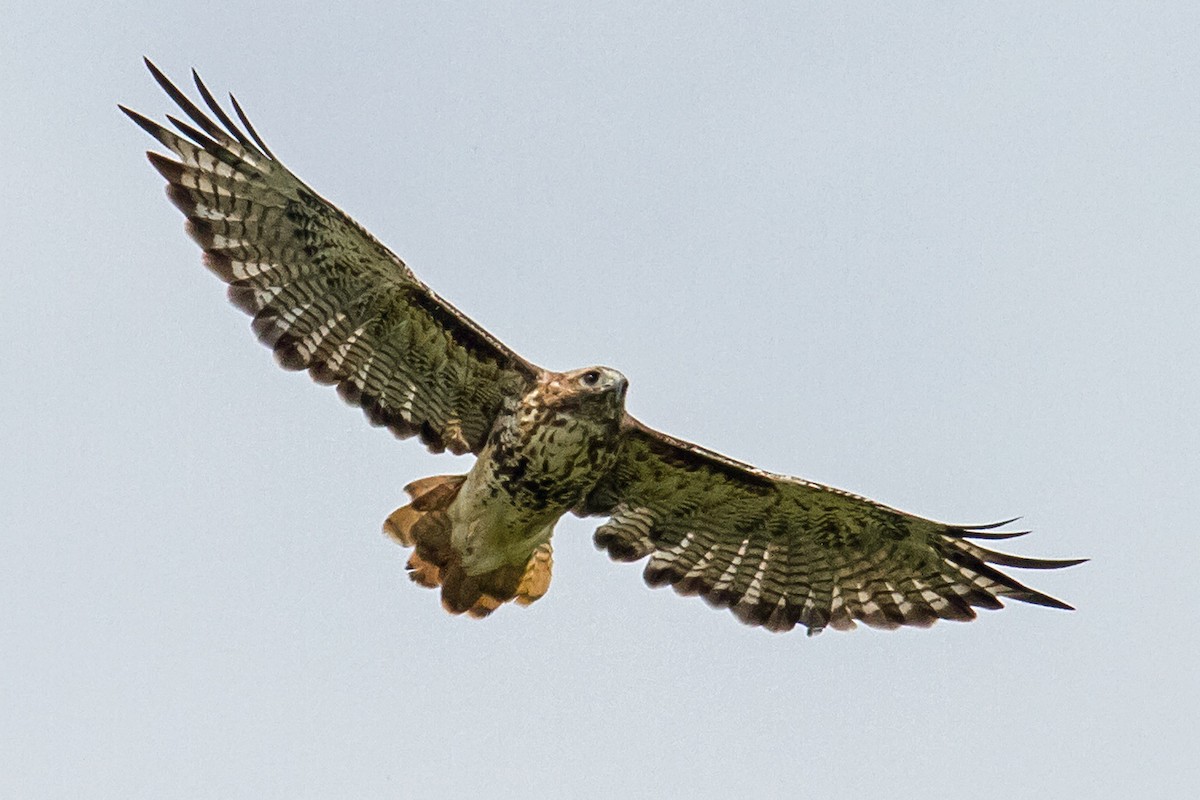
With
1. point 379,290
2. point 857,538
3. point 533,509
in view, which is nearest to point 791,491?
point 857,538

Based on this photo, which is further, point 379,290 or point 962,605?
point 962,605

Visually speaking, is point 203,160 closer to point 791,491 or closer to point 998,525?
point 791,491

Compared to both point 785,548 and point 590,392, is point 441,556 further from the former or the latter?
point 785,548

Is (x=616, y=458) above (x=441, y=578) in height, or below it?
above

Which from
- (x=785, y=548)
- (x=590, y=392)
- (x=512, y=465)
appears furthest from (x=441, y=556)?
(x=785, y=548)

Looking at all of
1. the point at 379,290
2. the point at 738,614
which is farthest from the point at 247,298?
the point at 738,614

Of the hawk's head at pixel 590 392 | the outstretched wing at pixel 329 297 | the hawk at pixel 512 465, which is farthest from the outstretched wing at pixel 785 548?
the outstretched wing at pixel 329 297
